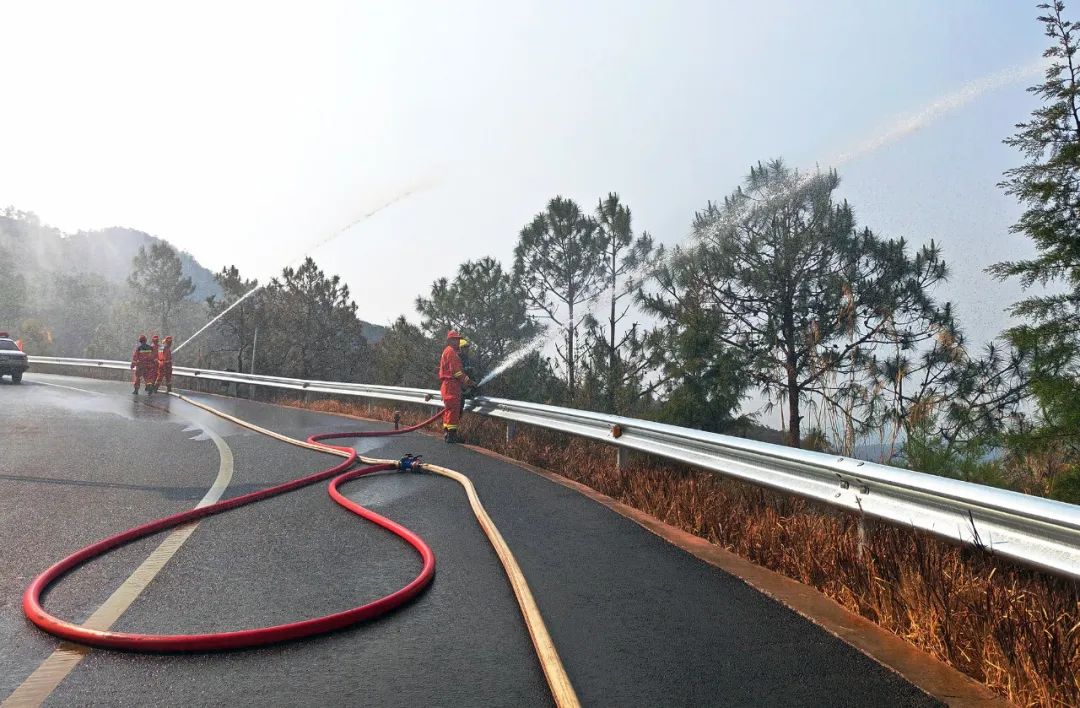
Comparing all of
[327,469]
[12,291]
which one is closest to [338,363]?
[327,469]

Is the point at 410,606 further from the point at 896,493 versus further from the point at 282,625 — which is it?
the point at 896,493

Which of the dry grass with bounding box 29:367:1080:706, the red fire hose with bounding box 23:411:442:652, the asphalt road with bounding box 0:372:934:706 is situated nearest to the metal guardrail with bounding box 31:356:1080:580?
the dry grass with bounding box 29:367:1080:706

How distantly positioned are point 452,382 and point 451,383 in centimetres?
2

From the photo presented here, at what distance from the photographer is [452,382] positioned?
40.8ft

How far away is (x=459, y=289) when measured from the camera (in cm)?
2944

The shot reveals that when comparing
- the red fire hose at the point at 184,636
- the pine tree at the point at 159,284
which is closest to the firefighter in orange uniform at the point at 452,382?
the red fire hose at the point at 184,636

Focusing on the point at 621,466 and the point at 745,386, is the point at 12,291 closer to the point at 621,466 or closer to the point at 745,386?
the point at 745,386

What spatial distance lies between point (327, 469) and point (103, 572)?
4278mm

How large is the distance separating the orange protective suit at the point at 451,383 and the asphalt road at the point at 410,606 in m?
3.78

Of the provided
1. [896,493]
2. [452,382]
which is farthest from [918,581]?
[452,382]

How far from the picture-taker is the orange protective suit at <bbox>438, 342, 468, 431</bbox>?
1241cm

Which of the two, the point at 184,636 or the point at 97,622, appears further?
the point at 97,622

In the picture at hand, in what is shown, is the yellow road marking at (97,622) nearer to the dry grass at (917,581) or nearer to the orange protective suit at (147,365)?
the dry grass at (917,581)

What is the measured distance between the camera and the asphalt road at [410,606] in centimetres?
338
